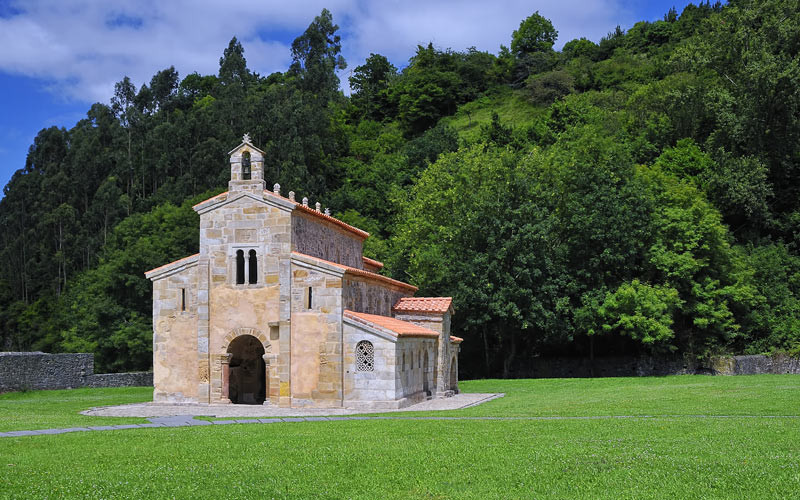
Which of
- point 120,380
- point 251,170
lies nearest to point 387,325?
point 251,170

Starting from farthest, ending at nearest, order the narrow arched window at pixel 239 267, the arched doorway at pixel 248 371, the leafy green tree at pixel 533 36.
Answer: the leafy green tree at pixel 533 36 < the arched doorway at pixel 248 371 < the narrow arched window at pixel 239 267

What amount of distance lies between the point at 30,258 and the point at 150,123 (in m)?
21.5

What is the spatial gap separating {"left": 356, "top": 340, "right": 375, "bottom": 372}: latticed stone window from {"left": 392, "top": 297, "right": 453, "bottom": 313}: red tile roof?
7.70 meters

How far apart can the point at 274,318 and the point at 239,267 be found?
3.00m

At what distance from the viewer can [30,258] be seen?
94.2 m

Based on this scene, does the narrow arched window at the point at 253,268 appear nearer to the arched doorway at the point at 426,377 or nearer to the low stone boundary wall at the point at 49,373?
the arched doorway at the point at 426,377

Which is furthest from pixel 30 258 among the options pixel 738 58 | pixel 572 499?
pixel 572 499

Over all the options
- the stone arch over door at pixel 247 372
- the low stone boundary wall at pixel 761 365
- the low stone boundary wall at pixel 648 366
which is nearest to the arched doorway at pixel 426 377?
the stone arch over door at pixel 247 372

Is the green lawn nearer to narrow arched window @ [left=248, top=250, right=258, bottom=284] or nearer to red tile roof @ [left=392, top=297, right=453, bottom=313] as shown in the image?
narrow arched window @ [left=248, top=250, right=258, bottom=284]

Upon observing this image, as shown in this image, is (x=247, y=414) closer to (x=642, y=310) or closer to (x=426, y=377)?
(x=426, y=377)

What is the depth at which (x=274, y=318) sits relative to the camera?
3425 cm

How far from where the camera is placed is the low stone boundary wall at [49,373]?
125ft

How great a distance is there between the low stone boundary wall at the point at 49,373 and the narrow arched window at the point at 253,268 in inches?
506

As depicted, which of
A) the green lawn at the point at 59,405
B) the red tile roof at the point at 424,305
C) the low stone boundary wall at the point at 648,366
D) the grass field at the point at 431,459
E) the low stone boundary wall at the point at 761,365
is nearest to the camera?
the grass field at the point at 431,459
